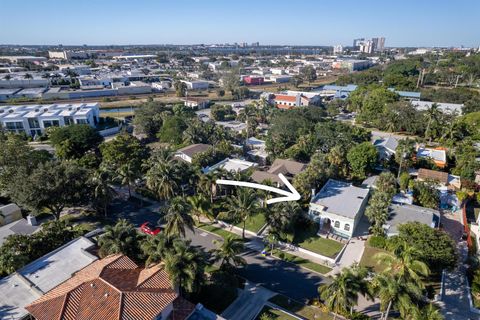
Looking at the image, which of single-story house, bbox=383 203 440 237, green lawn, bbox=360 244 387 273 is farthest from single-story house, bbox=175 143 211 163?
single-story house, bbox=383 203 440 237

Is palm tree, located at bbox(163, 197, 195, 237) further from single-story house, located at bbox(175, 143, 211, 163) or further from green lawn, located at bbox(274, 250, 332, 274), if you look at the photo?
single-story house, located at bbox(175, 143, 211, 163)

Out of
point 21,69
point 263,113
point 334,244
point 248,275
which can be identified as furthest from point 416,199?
point 21,69

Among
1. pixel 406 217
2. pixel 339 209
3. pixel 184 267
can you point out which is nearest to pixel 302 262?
pixel 339 209

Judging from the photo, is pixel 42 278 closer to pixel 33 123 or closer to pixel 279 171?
pixel 279 171

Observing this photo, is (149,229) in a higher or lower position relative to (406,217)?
lower

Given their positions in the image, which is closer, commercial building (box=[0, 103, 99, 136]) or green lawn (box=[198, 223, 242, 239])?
green lawn (box=[198, 223, 242, 239])
